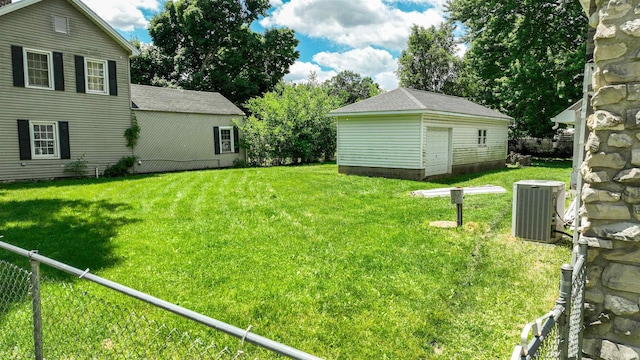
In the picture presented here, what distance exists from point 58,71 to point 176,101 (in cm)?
536

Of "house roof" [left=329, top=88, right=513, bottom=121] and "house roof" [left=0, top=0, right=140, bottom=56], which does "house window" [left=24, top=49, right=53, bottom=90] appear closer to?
"house roof" [left=0, top=0, right=140, bottom=56]

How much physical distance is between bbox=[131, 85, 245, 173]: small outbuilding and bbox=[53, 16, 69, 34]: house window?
3.54 meters

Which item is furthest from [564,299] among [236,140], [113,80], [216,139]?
[236,140]

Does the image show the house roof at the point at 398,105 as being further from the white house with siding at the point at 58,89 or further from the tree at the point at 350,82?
the tree at the point at 350,82

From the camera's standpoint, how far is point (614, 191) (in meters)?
2.76

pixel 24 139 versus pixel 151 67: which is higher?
pixel 151 67

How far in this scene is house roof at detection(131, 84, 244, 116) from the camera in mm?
17289

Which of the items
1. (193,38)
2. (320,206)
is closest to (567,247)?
(320,206)

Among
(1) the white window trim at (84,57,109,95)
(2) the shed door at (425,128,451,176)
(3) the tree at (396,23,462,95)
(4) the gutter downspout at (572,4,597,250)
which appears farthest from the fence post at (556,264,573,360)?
(3) the tree at (396,23,462,95)

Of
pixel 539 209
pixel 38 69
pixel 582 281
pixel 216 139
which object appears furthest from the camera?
pixel 216 139

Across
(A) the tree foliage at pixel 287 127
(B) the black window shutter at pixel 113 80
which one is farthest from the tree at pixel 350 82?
(B) the black window shutter at pixel 113 80

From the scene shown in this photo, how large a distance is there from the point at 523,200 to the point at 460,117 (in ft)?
34.0

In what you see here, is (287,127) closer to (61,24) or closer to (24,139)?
(61,24)

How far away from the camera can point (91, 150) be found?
15.1 metres
